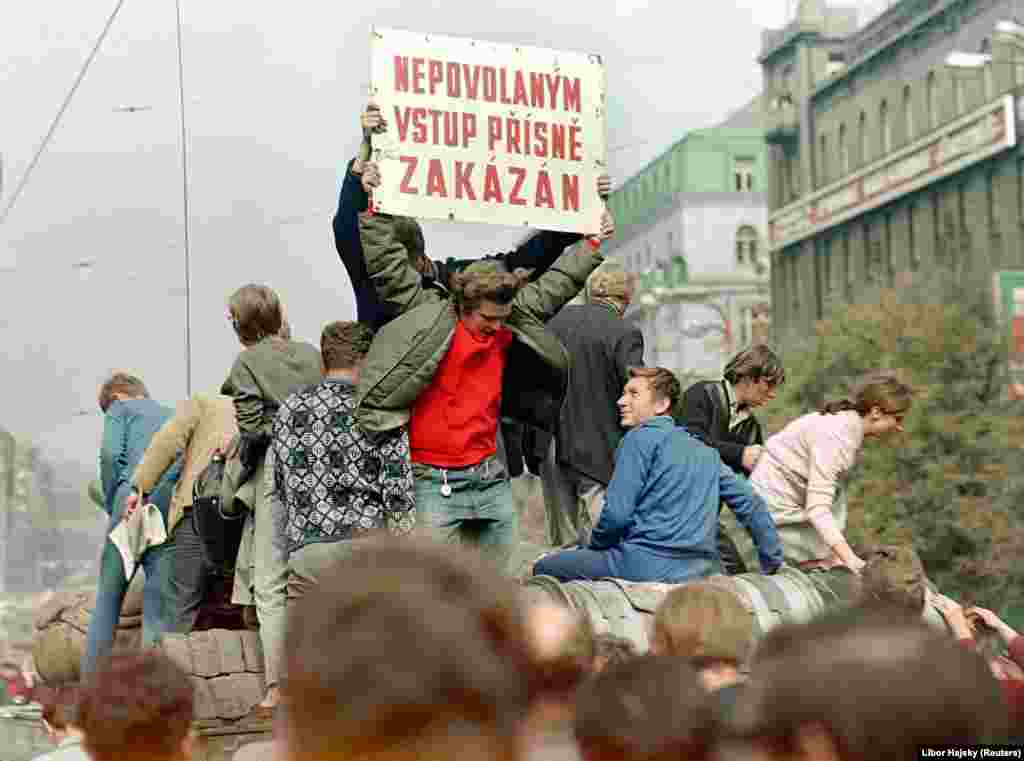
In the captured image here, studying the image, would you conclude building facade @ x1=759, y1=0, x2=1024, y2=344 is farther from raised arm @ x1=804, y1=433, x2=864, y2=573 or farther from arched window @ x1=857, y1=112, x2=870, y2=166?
raised arm @ x1=804, y1=433, x2=864, y2=573

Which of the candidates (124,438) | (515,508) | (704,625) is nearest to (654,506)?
(515,508)

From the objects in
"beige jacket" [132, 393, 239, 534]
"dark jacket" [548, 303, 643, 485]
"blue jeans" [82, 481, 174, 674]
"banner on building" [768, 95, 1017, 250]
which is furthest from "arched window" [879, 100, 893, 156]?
"beige jacket" [132, 393, 239, 534]

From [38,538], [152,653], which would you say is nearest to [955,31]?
[38,538]

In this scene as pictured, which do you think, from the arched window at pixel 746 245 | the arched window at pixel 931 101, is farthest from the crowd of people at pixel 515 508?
the arched window at pixel 746 245

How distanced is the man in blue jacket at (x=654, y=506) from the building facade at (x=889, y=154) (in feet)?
152

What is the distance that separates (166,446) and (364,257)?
1542mm

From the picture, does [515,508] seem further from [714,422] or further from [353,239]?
[714,422]

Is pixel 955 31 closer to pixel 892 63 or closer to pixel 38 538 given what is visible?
pixel 892 63

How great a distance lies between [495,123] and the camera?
8.09 m

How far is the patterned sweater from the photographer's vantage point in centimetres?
742

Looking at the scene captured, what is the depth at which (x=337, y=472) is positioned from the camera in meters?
7.43

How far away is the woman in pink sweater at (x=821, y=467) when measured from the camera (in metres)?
8.95

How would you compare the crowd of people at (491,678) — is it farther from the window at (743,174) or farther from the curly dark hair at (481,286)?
the window at (743,174)

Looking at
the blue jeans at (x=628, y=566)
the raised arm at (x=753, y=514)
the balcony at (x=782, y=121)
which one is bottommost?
the blue jeans at (x=628, y=566)
